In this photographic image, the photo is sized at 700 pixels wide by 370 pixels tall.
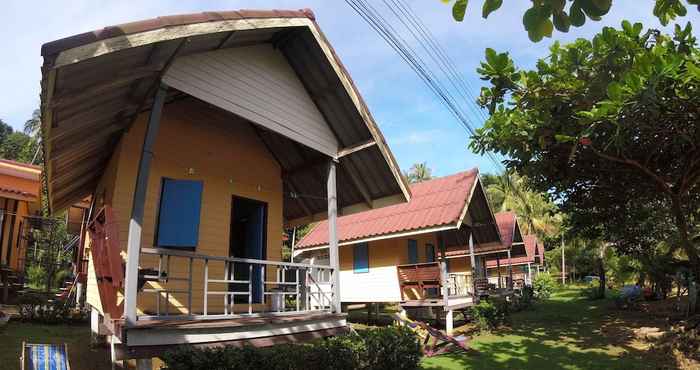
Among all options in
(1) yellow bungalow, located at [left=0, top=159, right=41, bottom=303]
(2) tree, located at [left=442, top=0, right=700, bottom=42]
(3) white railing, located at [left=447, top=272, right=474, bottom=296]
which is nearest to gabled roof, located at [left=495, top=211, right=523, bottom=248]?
(3) white railing, located at [left=447, top=272, right=474, bottom=296]

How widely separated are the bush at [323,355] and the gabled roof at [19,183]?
1327 cm

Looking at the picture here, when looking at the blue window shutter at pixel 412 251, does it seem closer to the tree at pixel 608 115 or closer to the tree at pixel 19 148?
the tree at pixel 608 115

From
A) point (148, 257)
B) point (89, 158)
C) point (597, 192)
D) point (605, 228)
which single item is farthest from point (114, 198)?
point (605, 228)

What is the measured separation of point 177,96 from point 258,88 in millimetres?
2217

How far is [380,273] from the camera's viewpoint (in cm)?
1902

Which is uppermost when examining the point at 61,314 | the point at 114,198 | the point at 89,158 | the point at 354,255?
the point at 89,158

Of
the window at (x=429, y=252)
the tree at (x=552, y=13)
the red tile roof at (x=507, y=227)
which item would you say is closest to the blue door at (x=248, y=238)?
the tree at (x=552, y=13)

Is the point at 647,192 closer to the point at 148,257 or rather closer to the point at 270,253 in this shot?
the point at 270,253

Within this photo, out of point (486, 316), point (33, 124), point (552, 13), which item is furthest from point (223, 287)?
point (33, 124)

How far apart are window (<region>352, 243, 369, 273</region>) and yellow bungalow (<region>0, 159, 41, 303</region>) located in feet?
42.1

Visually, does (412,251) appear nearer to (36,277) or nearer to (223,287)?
(223,287)

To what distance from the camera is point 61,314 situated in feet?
45.2

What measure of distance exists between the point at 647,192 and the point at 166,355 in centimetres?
1498

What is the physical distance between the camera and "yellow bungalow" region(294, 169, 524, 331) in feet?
54.5
